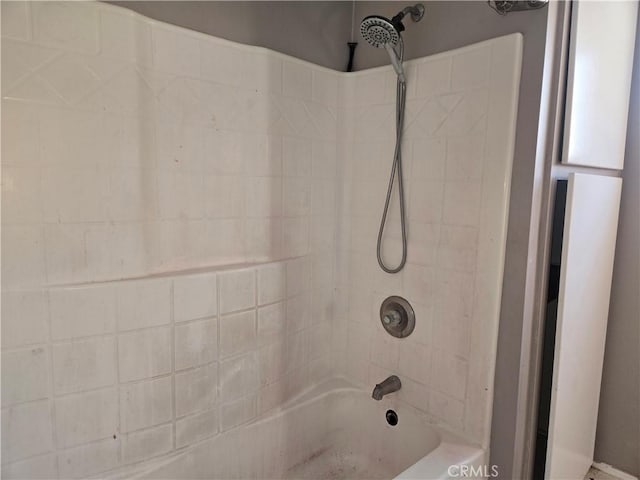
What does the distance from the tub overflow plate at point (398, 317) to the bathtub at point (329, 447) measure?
0.95ft

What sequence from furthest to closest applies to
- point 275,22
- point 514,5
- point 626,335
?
point 626,335, point 275,22, point 514,5

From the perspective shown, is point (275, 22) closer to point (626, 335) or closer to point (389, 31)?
point (389, 31)

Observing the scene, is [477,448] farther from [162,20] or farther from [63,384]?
[162,20]

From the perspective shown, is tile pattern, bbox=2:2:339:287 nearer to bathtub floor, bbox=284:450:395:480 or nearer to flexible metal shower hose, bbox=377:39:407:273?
flexible metal shower hose, bbox=377:39:407:273

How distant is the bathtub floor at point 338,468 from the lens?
1.58 metres

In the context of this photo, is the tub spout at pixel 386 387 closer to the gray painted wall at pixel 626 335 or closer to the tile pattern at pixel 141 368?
the tile pattern at pixel 141 368

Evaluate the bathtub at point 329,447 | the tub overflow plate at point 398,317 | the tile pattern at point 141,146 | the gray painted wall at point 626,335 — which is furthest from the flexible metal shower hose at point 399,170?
the gray painted wall at point 626,335

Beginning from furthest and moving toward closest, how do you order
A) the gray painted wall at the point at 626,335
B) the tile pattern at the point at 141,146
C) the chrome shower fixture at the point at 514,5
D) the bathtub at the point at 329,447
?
the gray painted wall at the point at 626,335, the bathtub at the point at 329,447, the chrome shower fixture at the point at 514,5, the tile pattern at the point at 141,146

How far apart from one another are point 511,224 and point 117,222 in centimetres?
121

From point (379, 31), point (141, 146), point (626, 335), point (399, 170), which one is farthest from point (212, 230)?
point (626, 335)

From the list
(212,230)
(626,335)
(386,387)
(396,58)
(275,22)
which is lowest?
(386,387)

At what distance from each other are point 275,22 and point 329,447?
174 centimetres

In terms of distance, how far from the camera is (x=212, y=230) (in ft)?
4.39

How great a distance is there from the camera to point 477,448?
1335 millimetres
